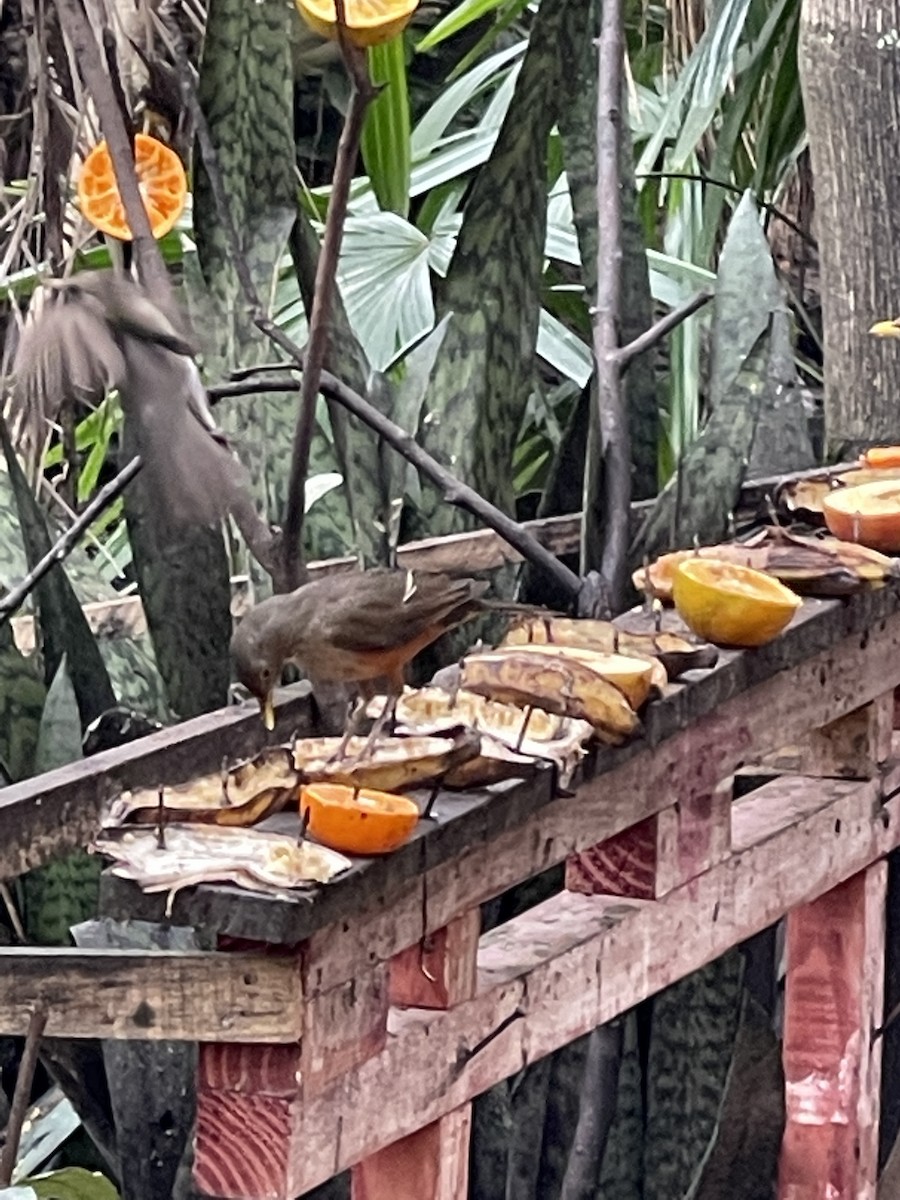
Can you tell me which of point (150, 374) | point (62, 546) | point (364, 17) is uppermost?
point (364, 17)

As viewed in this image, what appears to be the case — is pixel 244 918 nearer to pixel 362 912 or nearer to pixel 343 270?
pixel 362 912

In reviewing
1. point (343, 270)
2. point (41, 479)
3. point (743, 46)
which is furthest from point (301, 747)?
point (743, 46)

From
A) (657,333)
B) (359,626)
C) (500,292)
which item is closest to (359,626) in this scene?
(359,626)

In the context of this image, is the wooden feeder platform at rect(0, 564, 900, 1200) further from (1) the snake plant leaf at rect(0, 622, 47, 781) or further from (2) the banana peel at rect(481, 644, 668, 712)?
(1) the snake plant leaf at rect(0, 622, 47, 781)

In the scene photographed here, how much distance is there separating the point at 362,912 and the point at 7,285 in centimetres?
162

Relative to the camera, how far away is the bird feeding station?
993mm

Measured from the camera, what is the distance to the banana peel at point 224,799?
40.4 inches

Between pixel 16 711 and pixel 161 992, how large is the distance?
0.83m

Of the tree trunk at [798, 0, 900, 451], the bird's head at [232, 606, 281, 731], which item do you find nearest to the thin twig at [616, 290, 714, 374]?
the tree trunk at [798, 0, 900, 451]

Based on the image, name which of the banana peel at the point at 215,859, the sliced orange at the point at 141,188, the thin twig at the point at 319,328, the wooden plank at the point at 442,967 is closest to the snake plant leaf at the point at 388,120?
the sliced orange at the point at 141,188

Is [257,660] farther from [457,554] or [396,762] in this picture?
[457,554]

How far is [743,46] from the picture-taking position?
3334 mm

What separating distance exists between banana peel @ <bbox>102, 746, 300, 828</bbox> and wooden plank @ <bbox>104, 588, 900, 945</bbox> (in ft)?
0.22

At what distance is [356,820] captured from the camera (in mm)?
1000
